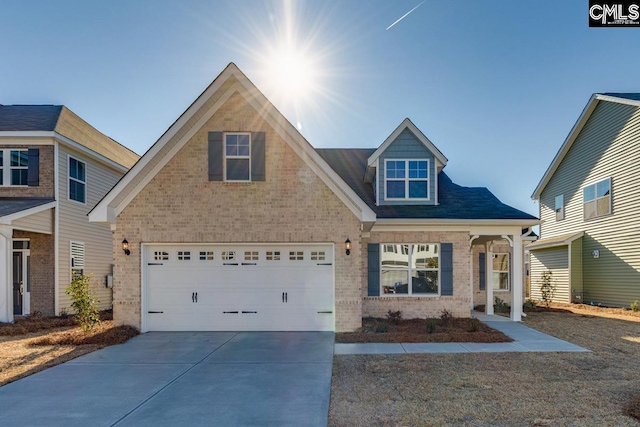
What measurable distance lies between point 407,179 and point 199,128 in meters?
6.78

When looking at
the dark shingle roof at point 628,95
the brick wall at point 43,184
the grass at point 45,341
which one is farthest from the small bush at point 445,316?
the brick wall at point 43,184

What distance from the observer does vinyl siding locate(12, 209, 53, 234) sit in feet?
38.6

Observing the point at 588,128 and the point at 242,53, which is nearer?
the point at 242,53

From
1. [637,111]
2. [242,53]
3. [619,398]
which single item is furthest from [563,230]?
[242,53]

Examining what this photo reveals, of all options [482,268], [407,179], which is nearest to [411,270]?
[407,179]

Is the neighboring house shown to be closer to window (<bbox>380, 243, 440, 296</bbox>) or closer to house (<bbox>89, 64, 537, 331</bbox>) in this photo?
house (<bbox>89, 64, 537, 331</bbox>)

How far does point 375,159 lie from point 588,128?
476 inches

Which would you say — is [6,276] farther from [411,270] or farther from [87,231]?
[411,270]

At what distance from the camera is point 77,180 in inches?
567

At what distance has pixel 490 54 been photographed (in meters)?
13.8

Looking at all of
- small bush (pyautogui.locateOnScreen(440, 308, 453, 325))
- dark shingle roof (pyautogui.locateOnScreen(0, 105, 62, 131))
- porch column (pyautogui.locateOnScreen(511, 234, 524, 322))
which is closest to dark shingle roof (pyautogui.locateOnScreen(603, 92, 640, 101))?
porch column (pyautogui.locateOnScreen(511, 234, 524, 322))

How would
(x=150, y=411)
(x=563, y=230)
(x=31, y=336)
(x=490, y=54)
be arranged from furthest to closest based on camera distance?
(x=563, y=230) < (x=490, y=54) < (x=31, y=336) < (x=150, y=411)

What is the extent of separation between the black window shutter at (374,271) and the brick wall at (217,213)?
1499mm

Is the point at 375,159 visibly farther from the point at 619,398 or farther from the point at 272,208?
the point at 619,398
